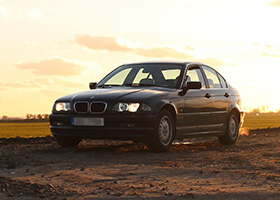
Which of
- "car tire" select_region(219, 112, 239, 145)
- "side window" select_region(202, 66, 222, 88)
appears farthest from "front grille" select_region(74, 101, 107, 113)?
"car tire" select_region(219, 112, 239, 145)

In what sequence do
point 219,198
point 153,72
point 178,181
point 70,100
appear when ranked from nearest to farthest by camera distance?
point 219,198
point 178,181
point 70,100
point 153,72

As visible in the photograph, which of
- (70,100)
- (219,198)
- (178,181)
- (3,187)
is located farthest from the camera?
(70,100)

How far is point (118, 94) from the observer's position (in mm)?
9516

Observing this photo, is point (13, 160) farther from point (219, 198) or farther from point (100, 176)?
Answer: point (219, 198)

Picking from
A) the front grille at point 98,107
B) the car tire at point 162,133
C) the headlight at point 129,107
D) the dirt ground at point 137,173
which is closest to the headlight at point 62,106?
the front grille at point 98,107

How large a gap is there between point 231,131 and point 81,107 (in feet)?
13.5

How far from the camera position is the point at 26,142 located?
12297 millimetres

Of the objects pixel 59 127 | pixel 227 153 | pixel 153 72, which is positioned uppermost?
pixel 153 72

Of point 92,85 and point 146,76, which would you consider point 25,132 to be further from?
point 146,76

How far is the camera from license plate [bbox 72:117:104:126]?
30.8 ft

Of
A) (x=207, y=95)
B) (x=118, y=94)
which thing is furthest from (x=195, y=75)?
(x=118, y=94)

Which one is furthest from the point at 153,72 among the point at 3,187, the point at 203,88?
the point at 3,187

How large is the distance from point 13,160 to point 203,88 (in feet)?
14.6

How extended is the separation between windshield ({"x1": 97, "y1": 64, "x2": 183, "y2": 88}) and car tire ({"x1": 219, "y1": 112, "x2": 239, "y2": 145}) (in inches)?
81.8
